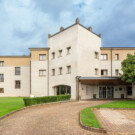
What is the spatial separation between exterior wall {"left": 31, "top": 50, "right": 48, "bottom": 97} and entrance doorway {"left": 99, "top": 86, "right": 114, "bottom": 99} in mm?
10707

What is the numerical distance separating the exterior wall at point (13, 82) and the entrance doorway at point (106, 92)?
16.0m

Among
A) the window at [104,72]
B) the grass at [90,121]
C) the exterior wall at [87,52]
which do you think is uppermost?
the exterior wall at [87,52]

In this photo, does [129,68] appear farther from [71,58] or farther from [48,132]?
[48,132]

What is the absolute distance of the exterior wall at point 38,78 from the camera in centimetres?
2606

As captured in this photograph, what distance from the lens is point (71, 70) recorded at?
22094 millimetres

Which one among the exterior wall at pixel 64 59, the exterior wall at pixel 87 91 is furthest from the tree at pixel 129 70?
the exterior wall at pixel 64 59

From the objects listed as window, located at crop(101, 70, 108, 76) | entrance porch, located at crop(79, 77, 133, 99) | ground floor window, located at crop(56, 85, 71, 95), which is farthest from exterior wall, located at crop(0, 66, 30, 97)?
window, located at crop(101, 70, 108, 76)

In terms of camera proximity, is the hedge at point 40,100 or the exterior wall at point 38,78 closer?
the hedge at point 40,100

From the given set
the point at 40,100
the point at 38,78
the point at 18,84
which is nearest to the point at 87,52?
the point at 38,78

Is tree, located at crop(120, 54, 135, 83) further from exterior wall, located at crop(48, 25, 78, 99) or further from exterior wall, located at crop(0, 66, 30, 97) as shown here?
exterior wall, located at crop(0, 66, 30, 97)

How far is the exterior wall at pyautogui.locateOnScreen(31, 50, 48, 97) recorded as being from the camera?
85.5ft

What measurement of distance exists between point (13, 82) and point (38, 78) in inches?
293

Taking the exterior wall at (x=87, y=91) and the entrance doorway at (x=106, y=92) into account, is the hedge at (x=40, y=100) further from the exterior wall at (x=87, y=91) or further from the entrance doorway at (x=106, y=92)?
the entrance doorway at (x=106, y=92)

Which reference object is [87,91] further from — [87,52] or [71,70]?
[87,52]
